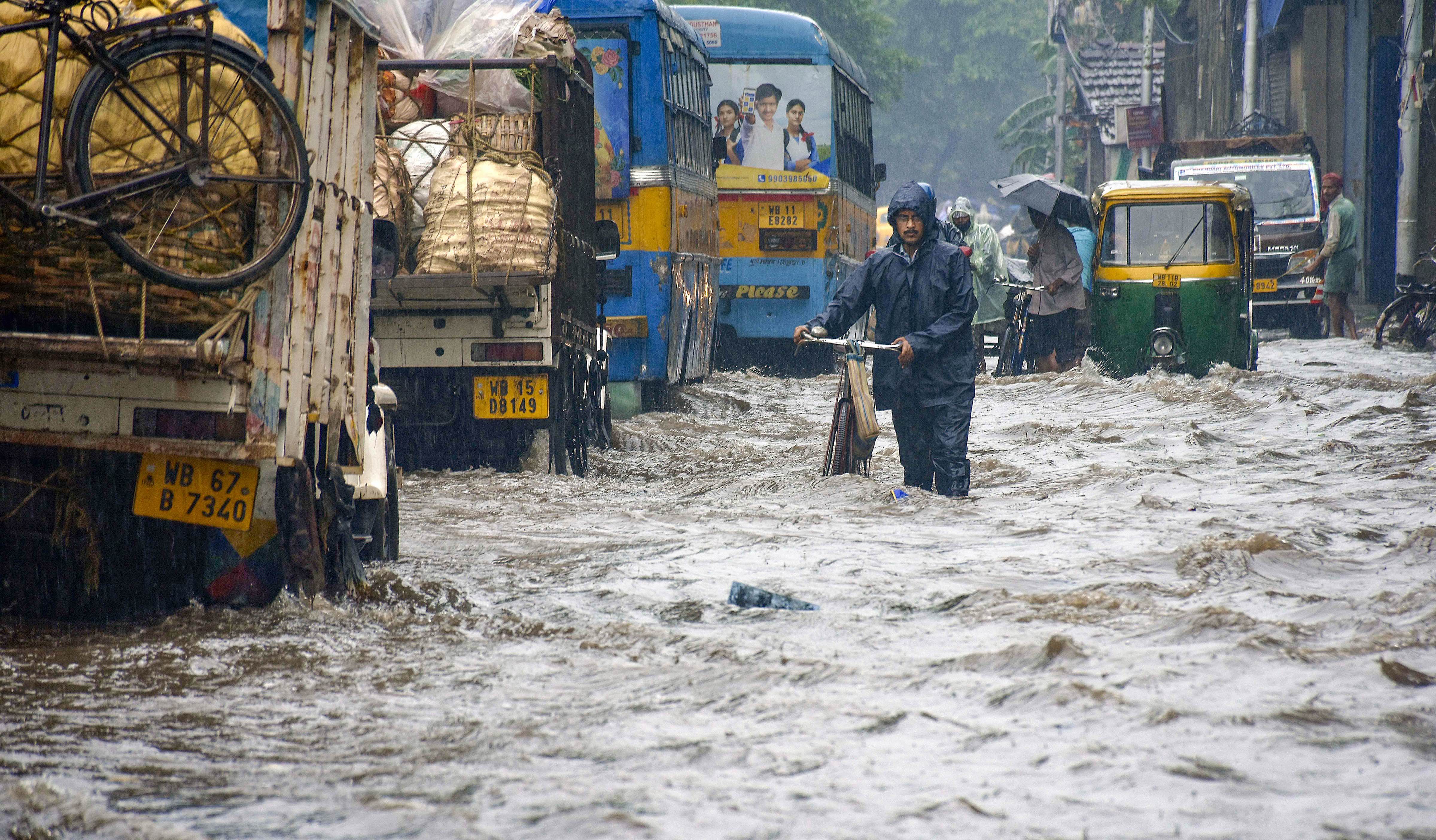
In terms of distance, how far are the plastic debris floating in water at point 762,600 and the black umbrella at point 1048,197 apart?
10.6 metres

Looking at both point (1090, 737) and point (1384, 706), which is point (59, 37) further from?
point (1384, 706)

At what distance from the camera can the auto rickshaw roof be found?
15.5m

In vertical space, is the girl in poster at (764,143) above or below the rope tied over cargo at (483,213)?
above

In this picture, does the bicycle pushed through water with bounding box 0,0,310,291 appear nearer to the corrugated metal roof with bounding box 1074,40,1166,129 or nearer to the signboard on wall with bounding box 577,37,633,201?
the signboard on wall with bounding box 577,37,633,201

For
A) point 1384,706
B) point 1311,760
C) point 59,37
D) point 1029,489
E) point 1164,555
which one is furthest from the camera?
point 1029,489

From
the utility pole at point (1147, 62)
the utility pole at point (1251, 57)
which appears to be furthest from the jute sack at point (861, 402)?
the utility pole at point (1147, 62)

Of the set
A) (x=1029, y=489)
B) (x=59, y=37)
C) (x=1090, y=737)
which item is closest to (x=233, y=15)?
(x=59, y=37)

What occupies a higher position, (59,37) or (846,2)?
(846,2)

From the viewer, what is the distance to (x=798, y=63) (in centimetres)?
1702

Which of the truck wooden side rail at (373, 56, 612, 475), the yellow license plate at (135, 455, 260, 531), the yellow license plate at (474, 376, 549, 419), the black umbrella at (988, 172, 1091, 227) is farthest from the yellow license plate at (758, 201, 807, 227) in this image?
the yellow license plate at (135, 455, 260, 531)

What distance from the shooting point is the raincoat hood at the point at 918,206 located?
334 inches

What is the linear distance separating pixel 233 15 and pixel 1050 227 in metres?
11.8

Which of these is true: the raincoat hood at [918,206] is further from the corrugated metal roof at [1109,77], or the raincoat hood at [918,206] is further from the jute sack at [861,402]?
the corrugated metal roof at [1109,77]

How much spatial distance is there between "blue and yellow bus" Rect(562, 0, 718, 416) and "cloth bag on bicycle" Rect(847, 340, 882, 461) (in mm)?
3538
